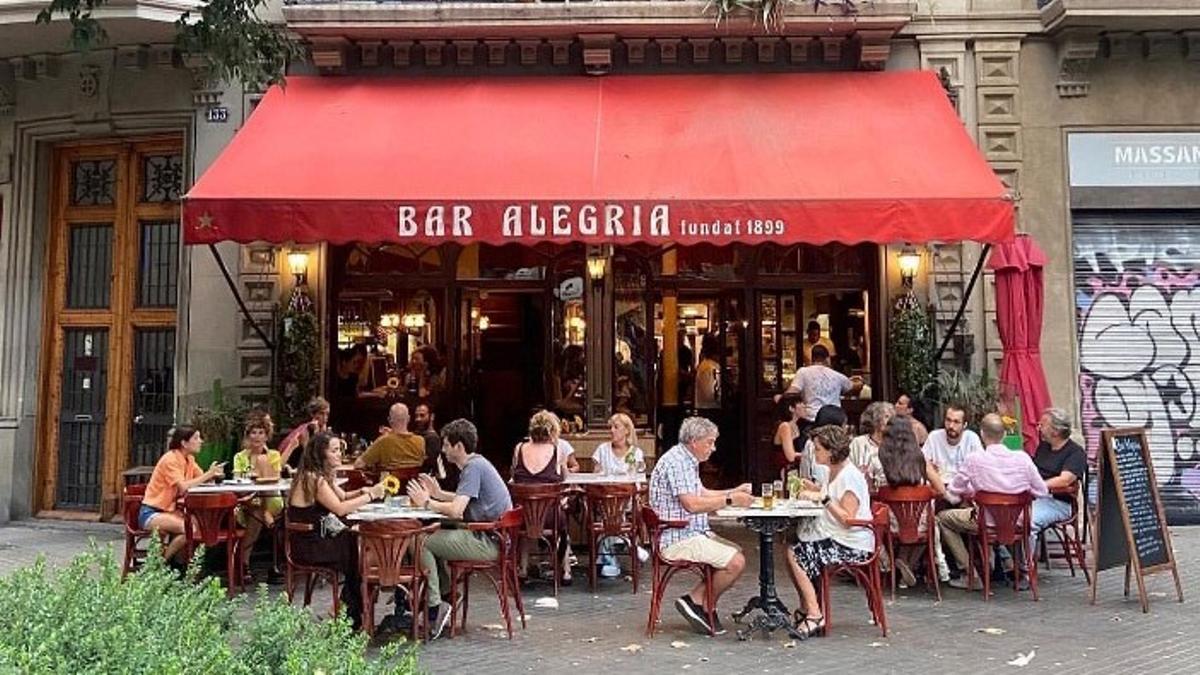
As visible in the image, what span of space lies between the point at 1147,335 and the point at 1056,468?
12.7 ft

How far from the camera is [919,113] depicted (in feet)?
34.1

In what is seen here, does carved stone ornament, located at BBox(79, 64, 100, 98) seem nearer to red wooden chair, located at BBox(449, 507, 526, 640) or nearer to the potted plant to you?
the potted plant

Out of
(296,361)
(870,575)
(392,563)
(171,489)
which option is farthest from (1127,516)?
(296,361)

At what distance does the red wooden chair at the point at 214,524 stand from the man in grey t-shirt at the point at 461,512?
1.94 m

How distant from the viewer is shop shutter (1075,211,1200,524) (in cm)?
1109

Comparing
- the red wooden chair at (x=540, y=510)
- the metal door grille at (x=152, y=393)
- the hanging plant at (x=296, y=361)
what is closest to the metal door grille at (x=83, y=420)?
the metal door grille at (x=152, y=393)

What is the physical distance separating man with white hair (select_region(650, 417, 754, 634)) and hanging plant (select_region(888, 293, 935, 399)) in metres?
4.64

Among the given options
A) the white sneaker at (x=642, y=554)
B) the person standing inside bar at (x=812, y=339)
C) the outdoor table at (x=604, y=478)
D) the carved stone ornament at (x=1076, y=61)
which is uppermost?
the carved stone ornament at (x=1076, y=61)

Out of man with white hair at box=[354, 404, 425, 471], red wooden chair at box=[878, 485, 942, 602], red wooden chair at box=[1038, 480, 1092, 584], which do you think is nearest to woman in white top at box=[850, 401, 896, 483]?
red wooden chair at box=[878, 485, 942, 602]

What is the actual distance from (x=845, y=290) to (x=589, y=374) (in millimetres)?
3235

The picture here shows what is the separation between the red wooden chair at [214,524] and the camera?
A: 786 cm

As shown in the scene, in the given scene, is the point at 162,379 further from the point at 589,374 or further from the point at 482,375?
the point at 589,374

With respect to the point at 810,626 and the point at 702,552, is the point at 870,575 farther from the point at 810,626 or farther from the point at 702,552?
the point at 702,552

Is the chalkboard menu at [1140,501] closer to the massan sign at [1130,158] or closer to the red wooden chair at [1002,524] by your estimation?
the red wooden chair at [1002,524]
